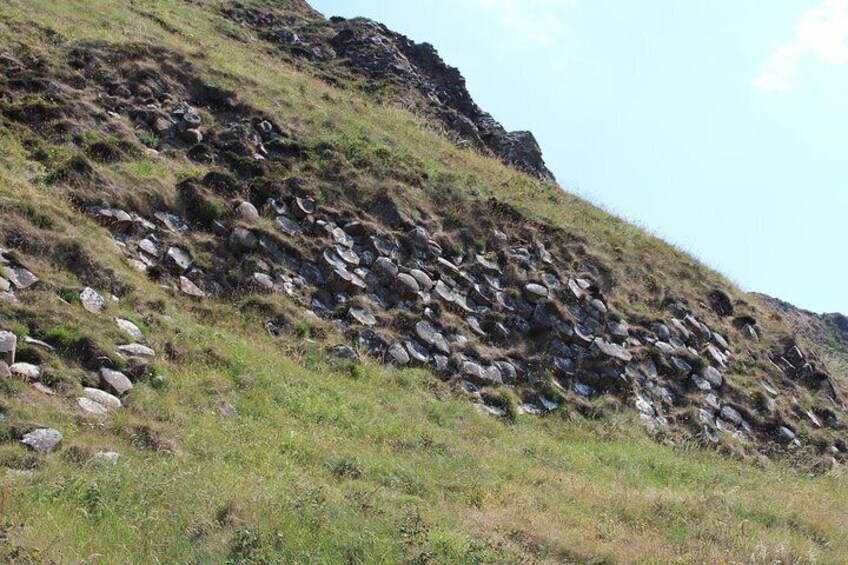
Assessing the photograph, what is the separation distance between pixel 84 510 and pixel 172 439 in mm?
2107

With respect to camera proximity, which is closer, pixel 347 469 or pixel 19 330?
pixel 347 469

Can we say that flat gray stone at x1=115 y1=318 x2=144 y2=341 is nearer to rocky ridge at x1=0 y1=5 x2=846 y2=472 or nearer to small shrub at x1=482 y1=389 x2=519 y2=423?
rocky ridge at x1=0 y1=5 x2=846 y2=472

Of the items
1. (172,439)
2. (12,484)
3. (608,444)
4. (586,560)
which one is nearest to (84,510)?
(12,484)

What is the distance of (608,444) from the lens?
14562mm

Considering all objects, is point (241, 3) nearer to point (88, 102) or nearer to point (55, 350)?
point (88, 102)

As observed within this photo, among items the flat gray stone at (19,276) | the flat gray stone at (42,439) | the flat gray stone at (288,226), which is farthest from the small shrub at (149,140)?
the flat gray stone at (42,439)

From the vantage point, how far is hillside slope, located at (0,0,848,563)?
779 centimetres

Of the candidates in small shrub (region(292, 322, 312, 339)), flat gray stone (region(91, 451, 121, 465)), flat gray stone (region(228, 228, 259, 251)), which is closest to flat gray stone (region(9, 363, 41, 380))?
flat gray stone (region(91, 451, 121, 465))

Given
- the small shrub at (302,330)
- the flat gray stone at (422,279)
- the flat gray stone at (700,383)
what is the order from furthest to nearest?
the flat gray stone at (700,383), the flat gray stone at (422,279), the small shrub at (302,330)

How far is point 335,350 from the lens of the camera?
45.0 ft

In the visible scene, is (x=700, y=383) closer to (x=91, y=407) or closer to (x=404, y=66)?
(x=91, y=407)

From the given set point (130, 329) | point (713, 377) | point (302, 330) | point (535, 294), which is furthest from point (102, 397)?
point (713, 377)

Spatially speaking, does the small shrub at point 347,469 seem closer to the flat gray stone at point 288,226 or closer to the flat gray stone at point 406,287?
the flat gray stone at point 406,287

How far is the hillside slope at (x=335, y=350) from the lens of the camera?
7793mm
